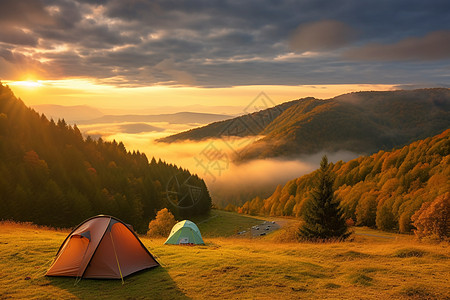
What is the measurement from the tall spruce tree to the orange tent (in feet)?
89.4

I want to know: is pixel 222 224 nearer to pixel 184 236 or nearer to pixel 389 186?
pixel 389 186

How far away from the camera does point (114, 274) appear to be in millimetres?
18188

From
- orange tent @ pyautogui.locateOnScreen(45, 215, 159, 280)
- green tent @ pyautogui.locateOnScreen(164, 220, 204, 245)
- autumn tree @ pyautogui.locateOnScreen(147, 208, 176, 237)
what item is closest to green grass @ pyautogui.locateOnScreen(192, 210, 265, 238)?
autumn tree @ pyautogui.locateOnScreen(147, 208, 176, 237)

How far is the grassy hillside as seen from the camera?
15.8 m

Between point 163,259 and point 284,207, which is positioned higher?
point 163,259

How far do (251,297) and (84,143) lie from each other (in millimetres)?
128368

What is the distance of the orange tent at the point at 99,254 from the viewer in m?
18.2

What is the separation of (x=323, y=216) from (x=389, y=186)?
83804 millimetres

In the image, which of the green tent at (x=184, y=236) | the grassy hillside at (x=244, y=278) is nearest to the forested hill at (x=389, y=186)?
the green tent at (x=184, y=236)

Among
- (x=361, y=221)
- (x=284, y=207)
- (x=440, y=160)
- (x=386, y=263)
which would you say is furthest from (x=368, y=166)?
(x=386, y=263)

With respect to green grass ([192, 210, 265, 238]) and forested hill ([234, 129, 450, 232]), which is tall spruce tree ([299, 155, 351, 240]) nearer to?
forested hill ([234, 129, 450, 232])

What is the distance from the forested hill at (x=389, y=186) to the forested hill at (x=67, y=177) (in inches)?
2145

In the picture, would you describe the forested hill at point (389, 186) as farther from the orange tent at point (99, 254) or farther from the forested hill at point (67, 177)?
the forested hill at point (67, 177)

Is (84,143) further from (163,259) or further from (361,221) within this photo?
(163,259)
